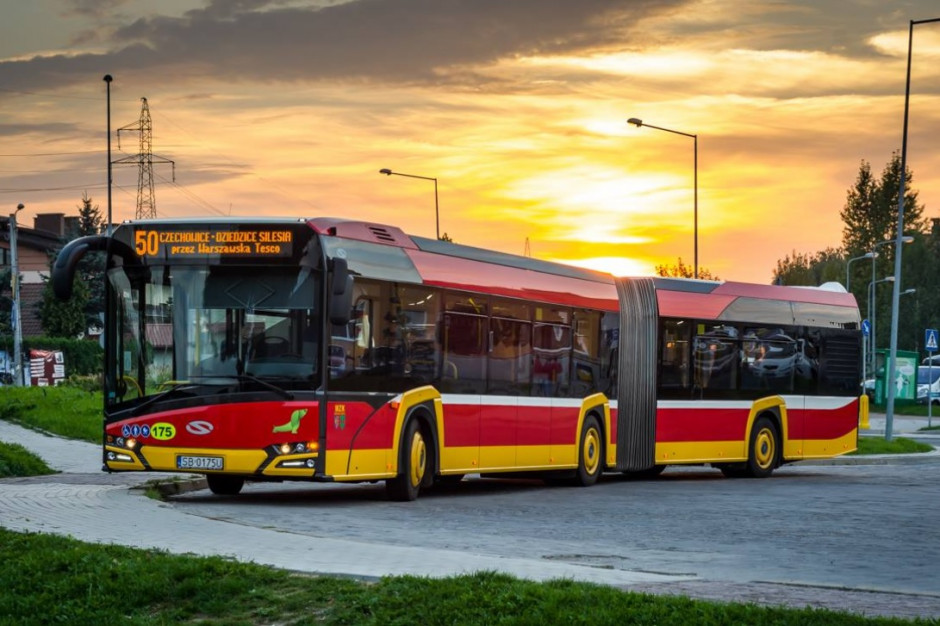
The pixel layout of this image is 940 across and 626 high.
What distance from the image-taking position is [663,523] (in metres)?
17.8

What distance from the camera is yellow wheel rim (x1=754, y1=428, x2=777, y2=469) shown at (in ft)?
94.4

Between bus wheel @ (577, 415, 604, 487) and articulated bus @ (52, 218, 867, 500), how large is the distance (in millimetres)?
40

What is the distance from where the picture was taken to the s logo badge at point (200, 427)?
17891mm

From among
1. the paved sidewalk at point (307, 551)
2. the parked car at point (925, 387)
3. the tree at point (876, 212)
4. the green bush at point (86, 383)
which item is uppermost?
the tree at point (876, 212)

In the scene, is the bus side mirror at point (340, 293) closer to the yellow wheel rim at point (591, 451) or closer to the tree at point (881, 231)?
the yellow wheel rim at point (591, 451)

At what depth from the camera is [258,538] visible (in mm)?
13750

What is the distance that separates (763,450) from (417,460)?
10976 mm

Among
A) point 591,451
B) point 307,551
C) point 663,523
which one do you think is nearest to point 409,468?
point 663,523

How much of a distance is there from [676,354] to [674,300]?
0.92 m

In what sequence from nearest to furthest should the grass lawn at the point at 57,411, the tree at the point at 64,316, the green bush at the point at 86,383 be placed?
the grass lawn at the point at 57,411 < the green bush at the point at 86,383 < the tree at the point at 64,316

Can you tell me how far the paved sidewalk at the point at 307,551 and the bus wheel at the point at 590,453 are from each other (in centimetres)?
827

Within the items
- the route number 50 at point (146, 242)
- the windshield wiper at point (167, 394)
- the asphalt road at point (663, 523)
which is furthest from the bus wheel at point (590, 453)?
the route number 50 at point (146, 242)

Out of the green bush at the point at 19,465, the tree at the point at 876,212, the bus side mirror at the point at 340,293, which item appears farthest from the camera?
the tree at the point at 876,212

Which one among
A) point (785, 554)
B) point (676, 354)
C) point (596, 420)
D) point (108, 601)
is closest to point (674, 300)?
point (676, 354)
